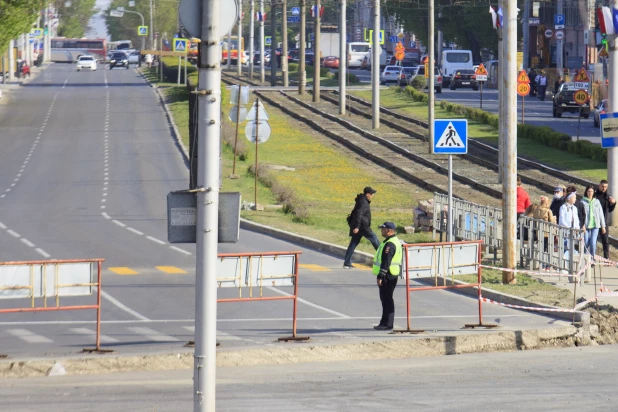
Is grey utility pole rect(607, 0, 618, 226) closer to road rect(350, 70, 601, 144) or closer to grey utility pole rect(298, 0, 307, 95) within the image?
road rect(350, 70, 601, 144)

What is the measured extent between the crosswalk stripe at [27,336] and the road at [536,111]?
35.6m

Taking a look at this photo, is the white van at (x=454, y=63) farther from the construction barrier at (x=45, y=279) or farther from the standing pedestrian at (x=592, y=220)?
the construction barrier at (x=45, y=279)

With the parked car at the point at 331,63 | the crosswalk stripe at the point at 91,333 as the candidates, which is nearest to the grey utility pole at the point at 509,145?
the crosswalk stripe at the point at 91,333

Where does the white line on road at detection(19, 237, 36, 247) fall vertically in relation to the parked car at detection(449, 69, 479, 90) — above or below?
below

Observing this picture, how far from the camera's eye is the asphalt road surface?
50.9 feet

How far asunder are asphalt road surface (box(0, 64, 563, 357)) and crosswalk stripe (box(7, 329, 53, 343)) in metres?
0.01

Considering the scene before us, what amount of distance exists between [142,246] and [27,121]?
35.6 meters

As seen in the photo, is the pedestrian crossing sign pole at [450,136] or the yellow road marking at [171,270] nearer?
the pedestrian crossing sign pole at [450,136]

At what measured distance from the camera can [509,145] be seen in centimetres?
1955

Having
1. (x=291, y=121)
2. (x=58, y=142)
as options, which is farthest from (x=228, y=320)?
(x=291, y=121)

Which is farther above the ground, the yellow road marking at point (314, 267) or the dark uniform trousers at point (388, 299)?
the dark uniform trousers at point (388, 299)

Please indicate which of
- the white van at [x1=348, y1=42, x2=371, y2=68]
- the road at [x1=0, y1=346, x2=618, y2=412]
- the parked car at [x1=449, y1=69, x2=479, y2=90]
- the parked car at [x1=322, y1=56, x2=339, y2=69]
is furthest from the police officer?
the white van at [x1=348, y1=42, x2=371, y2=68]

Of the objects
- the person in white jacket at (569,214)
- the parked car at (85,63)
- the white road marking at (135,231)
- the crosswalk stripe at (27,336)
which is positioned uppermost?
the parked car at (85,63)

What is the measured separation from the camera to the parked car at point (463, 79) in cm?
8081
